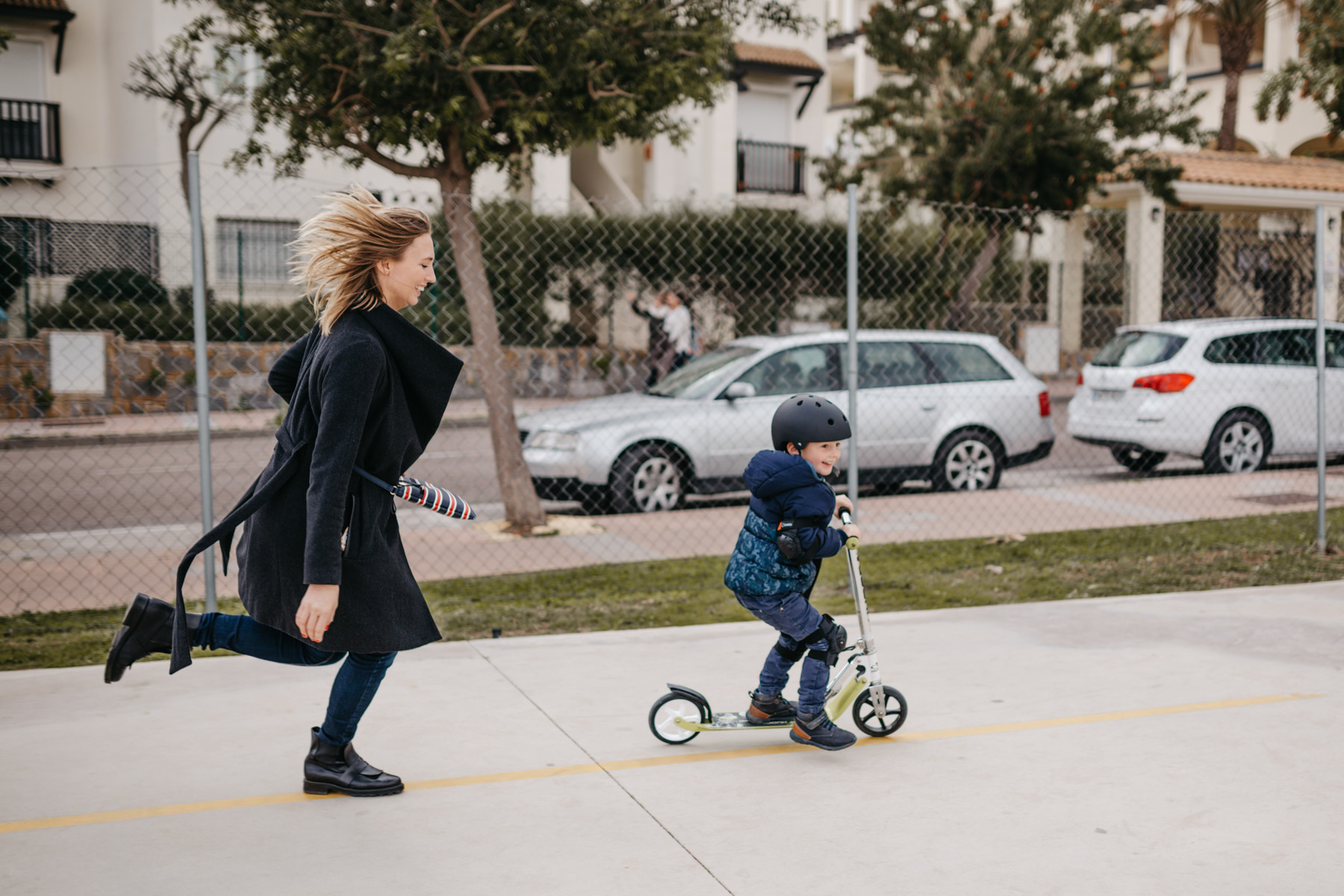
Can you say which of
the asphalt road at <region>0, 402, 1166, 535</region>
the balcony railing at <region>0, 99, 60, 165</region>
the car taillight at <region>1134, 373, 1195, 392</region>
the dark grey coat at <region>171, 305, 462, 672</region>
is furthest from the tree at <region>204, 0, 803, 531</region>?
the balcony railing at <region>0, 99, 60, 165</region>

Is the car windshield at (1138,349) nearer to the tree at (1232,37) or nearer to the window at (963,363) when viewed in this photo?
the window at (963,363)

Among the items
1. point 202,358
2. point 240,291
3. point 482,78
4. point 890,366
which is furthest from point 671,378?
point 240,291

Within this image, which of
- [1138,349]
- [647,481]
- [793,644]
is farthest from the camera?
[1138,349]

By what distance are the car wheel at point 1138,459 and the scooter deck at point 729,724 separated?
9035mm

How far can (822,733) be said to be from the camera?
420cm

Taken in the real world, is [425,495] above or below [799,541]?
above

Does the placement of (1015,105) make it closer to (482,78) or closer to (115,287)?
(115,287)

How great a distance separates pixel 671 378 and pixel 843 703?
690 centimetres

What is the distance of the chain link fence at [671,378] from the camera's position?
9508 millimetres

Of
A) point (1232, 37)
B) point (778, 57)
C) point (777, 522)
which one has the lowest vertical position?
point (777, 522)

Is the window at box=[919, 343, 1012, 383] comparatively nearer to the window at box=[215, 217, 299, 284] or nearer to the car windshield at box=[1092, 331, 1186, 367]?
the car windshield at box=[1092, 331, 1186, 367]

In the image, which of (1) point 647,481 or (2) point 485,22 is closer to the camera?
(2) point 485,22

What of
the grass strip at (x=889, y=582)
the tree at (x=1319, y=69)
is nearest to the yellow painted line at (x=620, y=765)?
the grass strip at (x=889, y=582)

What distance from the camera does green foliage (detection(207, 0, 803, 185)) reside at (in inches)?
300
